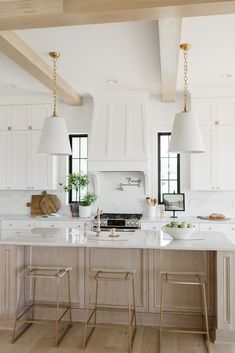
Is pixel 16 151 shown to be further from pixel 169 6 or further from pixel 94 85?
pixel 169 6

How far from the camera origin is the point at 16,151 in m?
5.84

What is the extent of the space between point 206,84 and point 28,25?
305 centimetres

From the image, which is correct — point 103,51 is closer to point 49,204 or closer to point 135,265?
point 135,265

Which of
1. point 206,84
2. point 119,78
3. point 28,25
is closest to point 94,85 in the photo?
point 119,78

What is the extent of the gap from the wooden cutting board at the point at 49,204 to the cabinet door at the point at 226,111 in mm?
2914

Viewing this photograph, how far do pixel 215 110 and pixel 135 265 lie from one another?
289 cm

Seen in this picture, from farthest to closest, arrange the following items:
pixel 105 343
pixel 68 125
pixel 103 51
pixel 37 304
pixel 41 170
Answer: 1. pixel 68 125
2. pixel 41 170
3. pixel 103 51
4. pixel 37 304
5. pixel 105 343

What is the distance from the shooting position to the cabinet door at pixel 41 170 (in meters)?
5.75

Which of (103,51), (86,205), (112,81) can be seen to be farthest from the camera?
(86,205)

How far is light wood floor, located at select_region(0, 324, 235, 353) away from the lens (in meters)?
3.05

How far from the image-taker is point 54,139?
11.6ft

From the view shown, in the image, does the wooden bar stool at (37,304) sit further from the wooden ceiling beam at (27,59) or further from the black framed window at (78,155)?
the black framed window at (78,155)

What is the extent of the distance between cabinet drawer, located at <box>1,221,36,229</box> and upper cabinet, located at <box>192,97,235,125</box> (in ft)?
9.92

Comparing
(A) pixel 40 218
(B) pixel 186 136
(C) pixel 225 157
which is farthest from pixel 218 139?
(A) pixel 40 218
